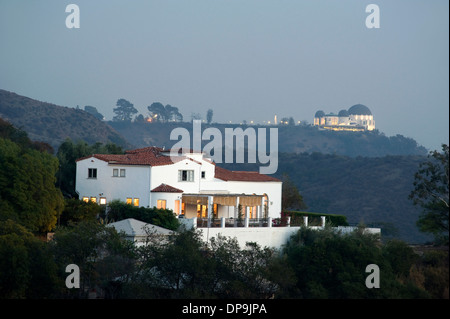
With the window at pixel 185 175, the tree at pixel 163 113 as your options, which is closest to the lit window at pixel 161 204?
the window at pixel 185 175

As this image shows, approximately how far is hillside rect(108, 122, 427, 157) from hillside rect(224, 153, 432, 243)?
40.6m

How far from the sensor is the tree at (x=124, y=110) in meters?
166

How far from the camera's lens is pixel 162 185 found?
40531 mm

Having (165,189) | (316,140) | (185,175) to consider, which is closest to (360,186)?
(185,175)

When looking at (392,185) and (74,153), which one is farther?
(392,185)

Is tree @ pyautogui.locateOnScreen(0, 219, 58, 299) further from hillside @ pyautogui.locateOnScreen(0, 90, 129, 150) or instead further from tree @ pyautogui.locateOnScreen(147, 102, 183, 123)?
tree @ pyautogui.locateOnScreen(147, 102, 183, 123)

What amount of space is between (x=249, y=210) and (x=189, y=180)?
4532mm

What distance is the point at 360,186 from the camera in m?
94.8

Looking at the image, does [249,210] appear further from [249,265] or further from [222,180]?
[249,265]

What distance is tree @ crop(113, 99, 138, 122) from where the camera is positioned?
166 m

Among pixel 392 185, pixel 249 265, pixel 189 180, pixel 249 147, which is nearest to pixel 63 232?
pixel 249 265

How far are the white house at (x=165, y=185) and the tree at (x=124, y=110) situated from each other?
123m

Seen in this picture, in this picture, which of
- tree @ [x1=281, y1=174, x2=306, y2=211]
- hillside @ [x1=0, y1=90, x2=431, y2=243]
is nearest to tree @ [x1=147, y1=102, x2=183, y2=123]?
hillside @ [x1=0, y1=90, x2=431, y2=243]

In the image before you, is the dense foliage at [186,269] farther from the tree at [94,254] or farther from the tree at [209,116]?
the tree at [209,116]
